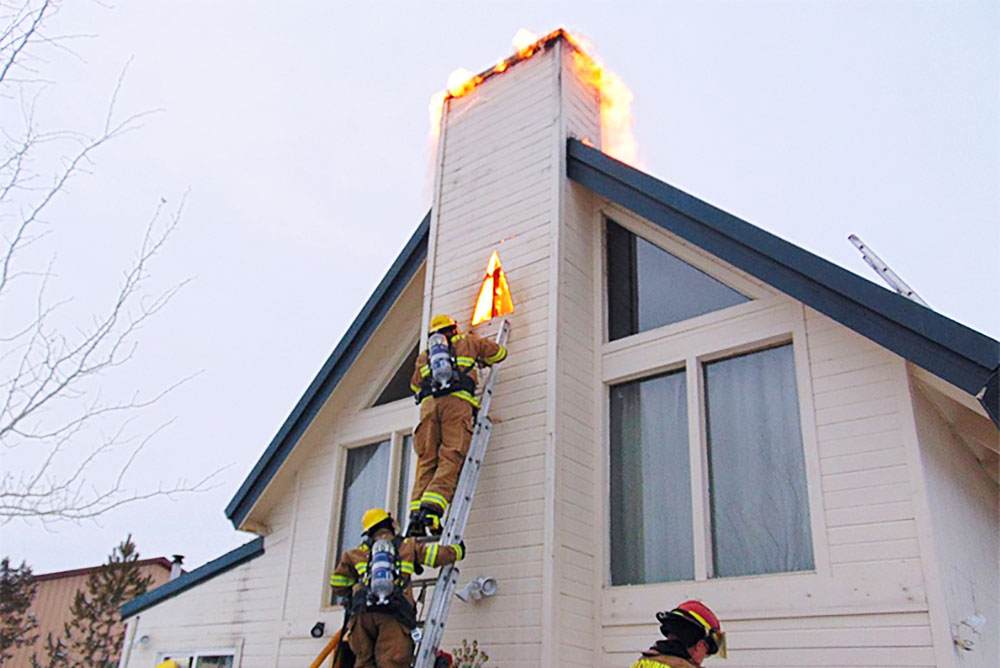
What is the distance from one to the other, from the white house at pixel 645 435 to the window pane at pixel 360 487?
3cm

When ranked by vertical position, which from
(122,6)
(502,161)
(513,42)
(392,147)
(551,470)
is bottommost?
(551,470)

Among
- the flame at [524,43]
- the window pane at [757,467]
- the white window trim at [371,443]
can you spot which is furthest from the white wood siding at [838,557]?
the flame at [524,43]

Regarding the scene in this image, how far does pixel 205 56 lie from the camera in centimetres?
543

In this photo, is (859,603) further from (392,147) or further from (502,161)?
(392,147)

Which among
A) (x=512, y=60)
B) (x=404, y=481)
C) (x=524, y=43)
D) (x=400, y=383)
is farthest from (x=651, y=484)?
(x=524, y=43)

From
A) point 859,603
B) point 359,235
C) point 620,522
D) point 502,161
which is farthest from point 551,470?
point 359,235

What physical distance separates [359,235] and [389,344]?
65.5 m

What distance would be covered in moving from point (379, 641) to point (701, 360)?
10.6 ft

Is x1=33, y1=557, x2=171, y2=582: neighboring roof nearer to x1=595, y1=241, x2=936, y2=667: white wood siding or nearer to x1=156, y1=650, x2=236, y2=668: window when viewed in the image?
x1=156, y1=650, x2=236, y2=668: window

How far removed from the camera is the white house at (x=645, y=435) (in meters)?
5.98

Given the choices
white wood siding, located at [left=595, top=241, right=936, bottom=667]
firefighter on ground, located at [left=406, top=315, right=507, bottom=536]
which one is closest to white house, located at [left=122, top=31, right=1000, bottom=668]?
white wood siding, located at [left=595, top=241, right=936, bottom=667]

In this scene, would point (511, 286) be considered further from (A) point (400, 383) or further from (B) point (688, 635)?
(B) point (688, 635)

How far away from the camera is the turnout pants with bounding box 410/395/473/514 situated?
720cm

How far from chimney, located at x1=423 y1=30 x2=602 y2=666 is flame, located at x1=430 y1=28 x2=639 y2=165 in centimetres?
5
